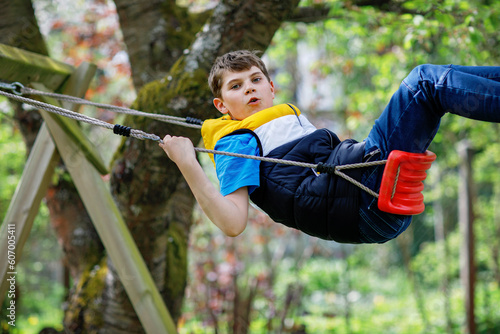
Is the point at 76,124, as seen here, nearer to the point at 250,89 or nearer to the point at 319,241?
the point at 250,89

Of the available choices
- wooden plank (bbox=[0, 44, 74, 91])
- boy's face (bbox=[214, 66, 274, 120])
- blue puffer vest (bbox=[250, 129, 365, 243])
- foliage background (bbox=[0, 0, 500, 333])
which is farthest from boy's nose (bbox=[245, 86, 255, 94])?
foliage background (bbox=[0, 0, 500, 333])

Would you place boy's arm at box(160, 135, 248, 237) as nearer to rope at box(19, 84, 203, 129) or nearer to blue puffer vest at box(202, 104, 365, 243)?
blue puffer vest at box(202, 104, 365, 243)

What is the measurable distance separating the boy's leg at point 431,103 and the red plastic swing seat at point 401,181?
0.04 meters

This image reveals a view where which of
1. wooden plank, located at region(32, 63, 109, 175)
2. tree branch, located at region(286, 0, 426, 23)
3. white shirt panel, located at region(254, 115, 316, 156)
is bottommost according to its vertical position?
wooden plank, located at region(32, 63, 109, 175)

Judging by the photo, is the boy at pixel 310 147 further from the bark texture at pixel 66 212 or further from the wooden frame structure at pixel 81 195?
the bark texture at pixel 66 212

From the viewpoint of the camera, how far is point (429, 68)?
1.39 m

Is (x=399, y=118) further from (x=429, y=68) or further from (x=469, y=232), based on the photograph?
(x=469, y=232)

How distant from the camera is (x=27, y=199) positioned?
2.28m

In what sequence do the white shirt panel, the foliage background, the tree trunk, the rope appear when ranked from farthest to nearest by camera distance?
the foliage background
the tree trunk
the rope
the white shirt panel

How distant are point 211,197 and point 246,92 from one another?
1.60 ft

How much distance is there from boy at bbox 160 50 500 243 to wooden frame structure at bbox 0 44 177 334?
819 mm

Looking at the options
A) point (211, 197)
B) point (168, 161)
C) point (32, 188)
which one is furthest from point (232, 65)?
point (32, 188)

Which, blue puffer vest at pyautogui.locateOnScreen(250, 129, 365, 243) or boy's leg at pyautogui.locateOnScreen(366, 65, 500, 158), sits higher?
boy's leg at pyautogui.locateOnScreen(366, 65, 500, 158)

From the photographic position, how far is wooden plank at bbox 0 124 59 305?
Result: 7.23 feet
